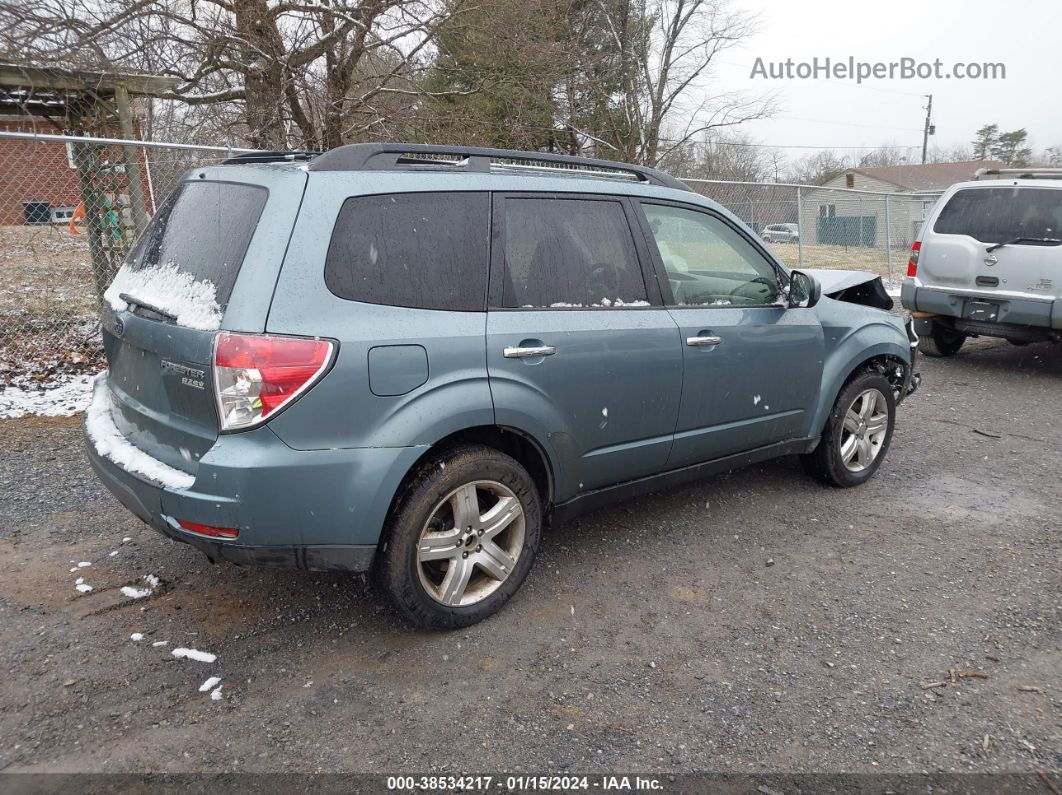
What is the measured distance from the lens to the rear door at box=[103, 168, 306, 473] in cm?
264

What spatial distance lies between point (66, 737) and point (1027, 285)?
805cm

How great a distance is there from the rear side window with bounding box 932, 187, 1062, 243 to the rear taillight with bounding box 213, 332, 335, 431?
7.34 m

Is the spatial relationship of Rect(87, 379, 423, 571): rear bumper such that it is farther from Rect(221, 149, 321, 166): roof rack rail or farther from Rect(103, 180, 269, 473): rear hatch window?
Rect(221, 149, 321, 166): roof rack rail

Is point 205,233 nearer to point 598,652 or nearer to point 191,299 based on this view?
point 191,299

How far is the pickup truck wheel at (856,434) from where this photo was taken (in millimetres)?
4594

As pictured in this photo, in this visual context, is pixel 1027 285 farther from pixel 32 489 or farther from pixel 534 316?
pixel 32 489

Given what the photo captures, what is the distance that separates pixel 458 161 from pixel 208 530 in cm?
178

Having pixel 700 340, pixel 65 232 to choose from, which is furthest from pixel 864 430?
pixel 65 232

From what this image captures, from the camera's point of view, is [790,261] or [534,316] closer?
[534,316]

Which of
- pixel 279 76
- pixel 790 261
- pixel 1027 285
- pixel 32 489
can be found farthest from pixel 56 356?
pixel 790 261

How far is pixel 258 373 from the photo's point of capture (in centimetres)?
256

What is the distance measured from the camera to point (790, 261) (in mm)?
14266

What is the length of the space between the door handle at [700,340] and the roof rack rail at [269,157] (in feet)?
6.08

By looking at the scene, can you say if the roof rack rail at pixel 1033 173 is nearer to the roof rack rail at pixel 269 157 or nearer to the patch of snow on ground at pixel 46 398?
the roof rack rail at pixel 269 157
